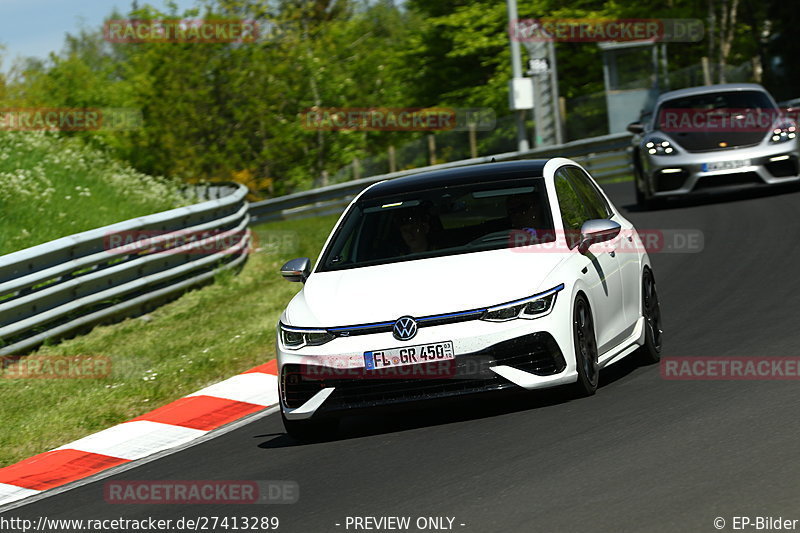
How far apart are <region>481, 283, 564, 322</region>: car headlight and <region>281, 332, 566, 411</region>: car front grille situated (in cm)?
13

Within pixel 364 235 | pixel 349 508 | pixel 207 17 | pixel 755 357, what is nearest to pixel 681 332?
pixel 755 357

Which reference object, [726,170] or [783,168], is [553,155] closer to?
[783,168]

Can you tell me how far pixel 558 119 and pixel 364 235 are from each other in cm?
2707

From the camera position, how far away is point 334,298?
795cm

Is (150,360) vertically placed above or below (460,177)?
below

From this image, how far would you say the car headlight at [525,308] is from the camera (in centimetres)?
755

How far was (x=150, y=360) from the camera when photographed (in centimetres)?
1234

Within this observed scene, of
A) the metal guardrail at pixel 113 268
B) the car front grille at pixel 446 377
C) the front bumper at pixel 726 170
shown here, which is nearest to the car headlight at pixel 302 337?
the car front grille at pixel 446 377

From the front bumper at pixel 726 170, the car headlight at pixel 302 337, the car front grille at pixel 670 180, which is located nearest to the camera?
the car headlight at pixel 302 337

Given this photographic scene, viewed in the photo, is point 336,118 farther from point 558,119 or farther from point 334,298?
point 334,298

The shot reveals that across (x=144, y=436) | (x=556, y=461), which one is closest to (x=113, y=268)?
(x=144, y=436)

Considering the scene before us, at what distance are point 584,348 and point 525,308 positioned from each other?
0.56 meters

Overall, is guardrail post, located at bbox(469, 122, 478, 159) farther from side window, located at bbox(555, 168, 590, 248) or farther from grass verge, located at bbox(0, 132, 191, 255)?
side window, located at bbox(555, 168, 590, 248)

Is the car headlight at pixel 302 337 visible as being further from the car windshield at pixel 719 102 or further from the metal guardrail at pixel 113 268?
the car windshield at pixel 719 102
